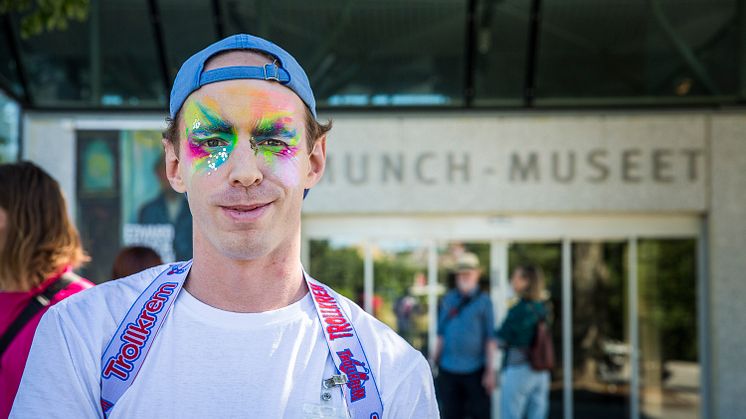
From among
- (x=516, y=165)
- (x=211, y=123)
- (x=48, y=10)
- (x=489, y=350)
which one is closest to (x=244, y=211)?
(x=211, y=123)

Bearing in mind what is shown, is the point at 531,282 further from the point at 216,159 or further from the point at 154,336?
the point at 154,336

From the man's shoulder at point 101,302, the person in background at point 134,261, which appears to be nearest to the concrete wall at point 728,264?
the person in background at point 134,261

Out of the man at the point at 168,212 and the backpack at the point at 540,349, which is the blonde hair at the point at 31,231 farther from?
the man at the point at 168,212

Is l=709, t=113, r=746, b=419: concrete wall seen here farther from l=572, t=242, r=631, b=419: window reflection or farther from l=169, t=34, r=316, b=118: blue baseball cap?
l=169, t=34, r=316, b=118: blue baseball cap

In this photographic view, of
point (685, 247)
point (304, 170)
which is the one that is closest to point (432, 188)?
point (685, 247)

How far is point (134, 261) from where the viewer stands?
16.0ft

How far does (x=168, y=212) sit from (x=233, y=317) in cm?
908

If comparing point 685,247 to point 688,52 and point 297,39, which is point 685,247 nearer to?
point 688,52

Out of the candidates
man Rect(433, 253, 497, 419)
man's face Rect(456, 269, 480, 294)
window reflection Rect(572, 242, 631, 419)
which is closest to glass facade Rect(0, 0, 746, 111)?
window reflection Rect(572, 242, 631, 419)

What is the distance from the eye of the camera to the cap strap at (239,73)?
179cm

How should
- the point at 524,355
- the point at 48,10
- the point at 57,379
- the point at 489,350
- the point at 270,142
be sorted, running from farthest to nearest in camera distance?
the point at 524,355, the point at 489,350, the point at 48,10, the point at 270,142, the point at 57,379

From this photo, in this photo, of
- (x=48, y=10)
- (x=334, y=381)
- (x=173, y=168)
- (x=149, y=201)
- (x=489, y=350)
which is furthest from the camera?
(x=149, y=201)

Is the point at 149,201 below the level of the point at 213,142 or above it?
above

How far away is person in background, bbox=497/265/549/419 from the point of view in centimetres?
813
